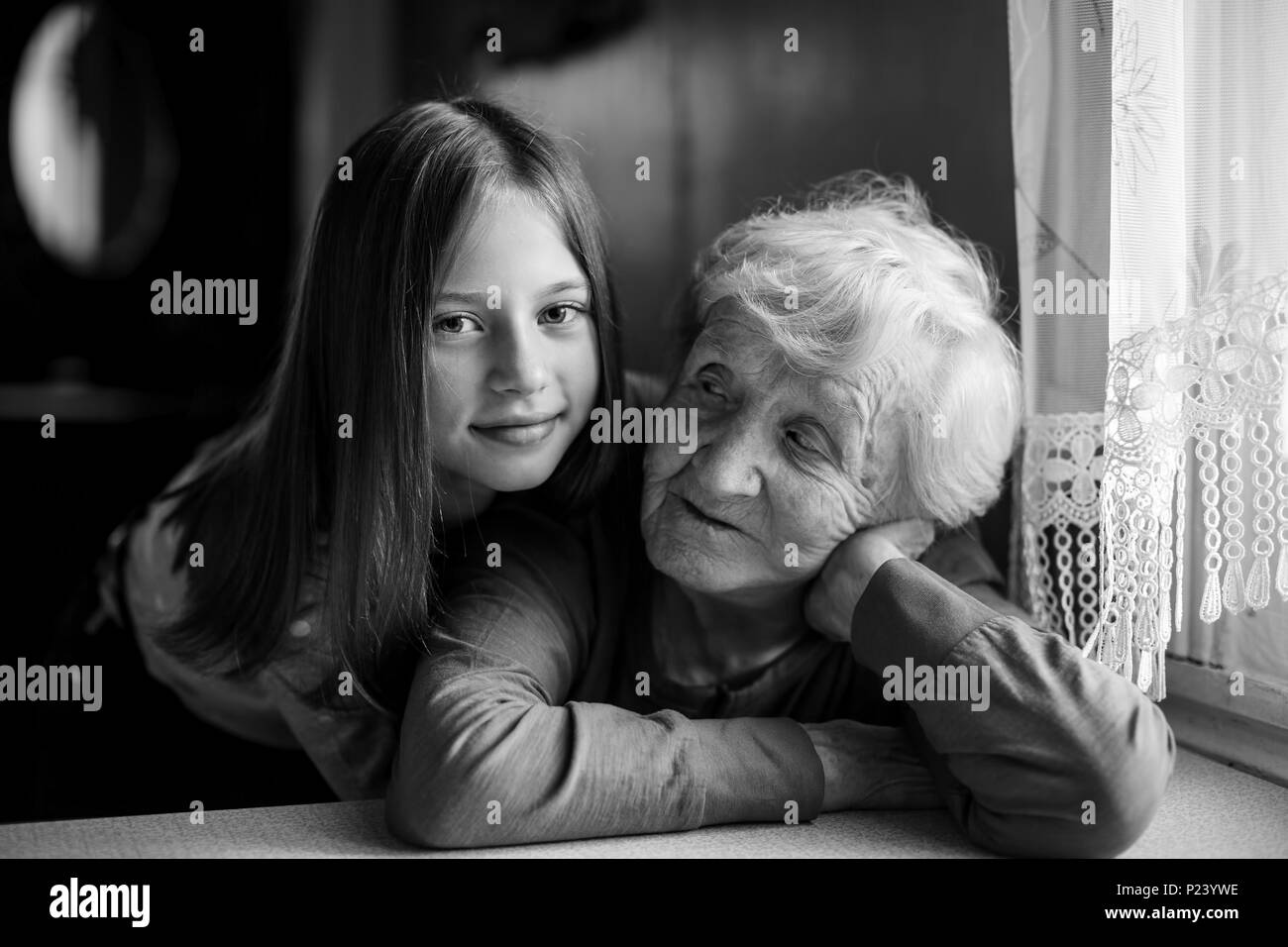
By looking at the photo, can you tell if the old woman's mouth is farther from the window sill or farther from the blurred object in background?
the blurred object in background

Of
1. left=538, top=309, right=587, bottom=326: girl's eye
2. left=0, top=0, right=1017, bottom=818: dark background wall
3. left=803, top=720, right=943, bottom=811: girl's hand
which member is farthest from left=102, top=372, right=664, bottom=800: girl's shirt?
left=803, top=720, right=943, bottom=811: girl's hand

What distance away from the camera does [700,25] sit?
6.06 feet

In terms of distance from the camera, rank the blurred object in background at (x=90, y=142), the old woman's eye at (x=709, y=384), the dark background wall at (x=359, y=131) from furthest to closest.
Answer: the blurred object in background at (x=90, y=142)
the dark background wall at (x=359, y=131)
the old woman's eye at (x=709, y=384)

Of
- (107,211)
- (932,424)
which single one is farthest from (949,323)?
(107,211)

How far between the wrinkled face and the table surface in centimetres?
26

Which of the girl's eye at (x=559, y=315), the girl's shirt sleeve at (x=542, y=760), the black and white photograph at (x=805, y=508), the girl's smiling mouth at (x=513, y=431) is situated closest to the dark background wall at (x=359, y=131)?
the black and white photograph at (x=805, y=508)

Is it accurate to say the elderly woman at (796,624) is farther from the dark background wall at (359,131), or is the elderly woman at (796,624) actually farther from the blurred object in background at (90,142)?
the blurred object in background at (90,142)

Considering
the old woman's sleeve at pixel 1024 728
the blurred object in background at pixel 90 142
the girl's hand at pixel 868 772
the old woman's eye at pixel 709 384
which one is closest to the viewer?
the old woman's sleeve at pixel 1024 728

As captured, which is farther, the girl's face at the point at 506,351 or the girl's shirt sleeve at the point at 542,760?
the girl's face at the point at 506,351

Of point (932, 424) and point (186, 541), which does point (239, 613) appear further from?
point (932, 424)

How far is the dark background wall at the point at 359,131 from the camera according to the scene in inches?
66.1

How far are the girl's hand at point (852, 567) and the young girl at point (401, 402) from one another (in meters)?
0.30

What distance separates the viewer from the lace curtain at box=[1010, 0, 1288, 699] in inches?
40.7

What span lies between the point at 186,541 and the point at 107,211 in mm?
1719
